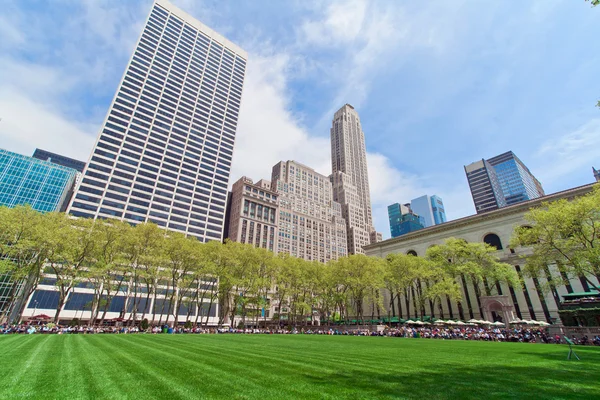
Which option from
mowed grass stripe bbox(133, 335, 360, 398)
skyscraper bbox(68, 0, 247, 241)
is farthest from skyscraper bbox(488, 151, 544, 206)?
mowed grass stripe bbox(133, 335, 360, 398)

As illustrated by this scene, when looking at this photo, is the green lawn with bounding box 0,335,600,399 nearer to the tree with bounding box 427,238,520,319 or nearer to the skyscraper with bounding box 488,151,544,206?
the tree with bounding box 427,238,520,319

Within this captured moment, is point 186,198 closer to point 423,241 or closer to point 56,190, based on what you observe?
point 56,190

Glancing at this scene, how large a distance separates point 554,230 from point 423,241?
157ft

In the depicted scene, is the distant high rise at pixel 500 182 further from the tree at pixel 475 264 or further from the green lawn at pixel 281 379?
the green lawn at pixel 281 379

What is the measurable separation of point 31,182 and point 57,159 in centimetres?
5504

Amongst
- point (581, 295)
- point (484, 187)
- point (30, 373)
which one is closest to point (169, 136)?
point (30, 373)

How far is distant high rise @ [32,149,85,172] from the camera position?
→ 5699 inches

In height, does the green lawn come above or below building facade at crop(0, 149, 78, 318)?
below

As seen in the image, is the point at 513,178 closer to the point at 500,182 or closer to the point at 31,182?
the point at 500,182

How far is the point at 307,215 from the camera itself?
144 m

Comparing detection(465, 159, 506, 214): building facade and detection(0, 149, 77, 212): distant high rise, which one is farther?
detection(465, 159, 506, 214): building facade

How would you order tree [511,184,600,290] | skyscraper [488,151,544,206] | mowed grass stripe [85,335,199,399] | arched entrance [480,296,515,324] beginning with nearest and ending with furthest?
mowed grass stripe [85,335,199,399] < tree [511,184,600,290] < arched entrance [480,296,515,324] < skyscraper [488,151,544,206]

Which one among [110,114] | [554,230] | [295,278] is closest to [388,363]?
[554,230]

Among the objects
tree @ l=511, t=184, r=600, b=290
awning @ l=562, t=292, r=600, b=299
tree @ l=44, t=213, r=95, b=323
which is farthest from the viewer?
awning @ l=562, t=292, r=600, b=299
